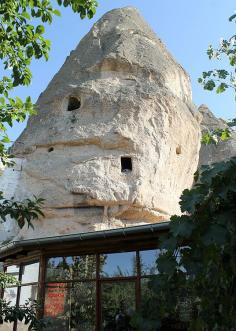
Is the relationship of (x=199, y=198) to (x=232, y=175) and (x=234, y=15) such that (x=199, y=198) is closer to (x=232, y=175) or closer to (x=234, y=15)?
(x=232, y=175)

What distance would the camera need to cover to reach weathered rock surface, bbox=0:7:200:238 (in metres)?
14.3

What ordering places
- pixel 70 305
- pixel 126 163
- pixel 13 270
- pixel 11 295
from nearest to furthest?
pixel 70 305 → pixel 11 295 → pixel 13 270 → pixel 126 163

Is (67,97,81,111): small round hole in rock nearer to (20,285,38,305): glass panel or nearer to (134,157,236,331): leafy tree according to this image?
(20,285,38,305): glass panel

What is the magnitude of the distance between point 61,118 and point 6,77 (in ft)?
38.7

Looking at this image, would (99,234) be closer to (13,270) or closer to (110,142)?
(13,270)

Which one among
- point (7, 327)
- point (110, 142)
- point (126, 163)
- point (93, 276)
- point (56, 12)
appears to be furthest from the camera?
point (126, 163)

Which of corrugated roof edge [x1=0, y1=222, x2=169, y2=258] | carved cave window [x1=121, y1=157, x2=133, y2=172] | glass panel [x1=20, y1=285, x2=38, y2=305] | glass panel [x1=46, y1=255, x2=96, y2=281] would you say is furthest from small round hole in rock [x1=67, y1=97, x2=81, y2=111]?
glass panel [x1=46, y1=255, x2=96, y2=281]

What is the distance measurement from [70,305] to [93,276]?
29.0 inches

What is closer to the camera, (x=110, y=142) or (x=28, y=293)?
(x=28, y=293)

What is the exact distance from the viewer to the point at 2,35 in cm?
423

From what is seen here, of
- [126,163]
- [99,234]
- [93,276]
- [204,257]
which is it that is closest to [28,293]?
[93,276]

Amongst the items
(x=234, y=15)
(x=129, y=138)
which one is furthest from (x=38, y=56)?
(x=129, y=138)

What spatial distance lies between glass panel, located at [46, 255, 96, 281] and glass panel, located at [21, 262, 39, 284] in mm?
433

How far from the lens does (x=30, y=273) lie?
314 inches
